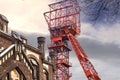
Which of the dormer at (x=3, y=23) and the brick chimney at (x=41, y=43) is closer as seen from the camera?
the dormer at (x=3, y=23)

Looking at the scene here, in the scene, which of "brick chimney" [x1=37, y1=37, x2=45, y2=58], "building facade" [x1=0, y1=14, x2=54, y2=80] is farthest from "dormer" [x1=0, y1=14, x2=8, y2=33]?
"building facade" [x1=0, y1=14, x2=54, y2=80]

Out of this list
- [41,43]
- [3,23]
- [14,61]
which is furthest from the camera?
[41,43]

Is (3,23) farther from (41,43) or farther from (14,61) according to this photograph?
(14,61)

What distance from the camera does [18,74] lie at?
28906mm

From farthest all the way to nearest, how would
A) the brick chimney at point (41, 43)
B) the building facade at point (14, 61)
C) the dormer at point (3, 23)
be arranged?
the brick chimney at point (41, 43)
the dormer at point (3, 23)
the building facade at point (14, 61)

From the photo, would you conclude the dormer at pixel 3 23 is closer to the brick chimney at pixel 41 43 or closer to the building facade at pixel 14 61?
the brick chimney at pixel 41 43

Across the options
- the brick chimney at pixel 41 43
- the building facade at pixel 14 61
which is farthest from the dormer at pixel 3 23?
the building facade at pixel 14 61

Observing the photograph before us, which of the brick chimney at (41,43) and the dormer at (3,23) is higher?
the dormer at (3,23)

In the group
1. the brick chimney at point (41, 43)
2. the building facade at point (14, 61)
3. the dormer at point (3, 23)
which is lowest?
the building facade at point (14, 61)

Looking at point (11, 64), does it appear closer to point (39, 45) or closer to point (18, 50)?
point (18, 50)

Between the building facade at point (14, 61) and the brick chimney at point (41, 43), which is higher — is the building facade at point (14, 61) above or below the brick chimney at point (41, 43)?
below

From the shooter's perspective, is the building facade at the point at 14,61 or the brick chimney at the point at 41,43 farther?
the brick chimney at the point at 41,43

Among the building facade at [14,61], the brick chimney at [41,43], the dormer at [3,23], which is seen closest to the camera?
the building facade at [14,61]

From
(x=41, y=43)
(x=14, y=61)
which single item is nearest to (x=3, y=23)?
(x=41, y=43)
